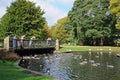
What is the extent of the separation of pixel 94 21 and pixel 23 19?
21.3m

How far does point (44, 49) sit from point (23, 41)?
796 centimetres

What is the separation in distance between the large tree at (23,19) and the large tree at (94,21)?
16328 millimetres

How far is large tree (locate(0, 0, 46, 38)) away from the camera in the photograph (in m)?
74.8

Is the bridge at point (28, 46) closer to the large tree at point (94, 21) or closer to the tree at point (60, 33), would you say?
the large tree at point (94, 21)

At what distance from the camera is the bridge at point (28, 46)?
42.5 m

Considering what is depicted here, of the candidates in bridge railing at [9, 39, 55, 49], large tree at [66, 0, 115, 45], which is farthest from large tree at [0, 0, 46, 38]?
bridge railing at [9, 39, 55, 49]

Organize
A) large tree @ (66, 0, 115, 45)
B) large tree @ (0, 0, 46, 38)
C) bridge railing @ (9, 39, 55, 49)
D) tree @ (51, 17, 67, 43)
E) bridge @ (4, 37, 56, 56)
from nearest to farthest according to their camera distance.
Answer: bridge @ (4, 37, 56, 56) → bridge railing @ (9, 39, 55, 49) → large tree @ (0, 0, 46, 38) → large tree @ (66, 0, 115, 45) → tree @ (51, 17, 67, 43)

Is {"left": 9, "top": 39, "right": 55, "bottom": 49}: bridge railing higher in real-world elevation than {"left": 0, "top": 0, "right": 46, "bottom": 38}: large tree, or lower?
lower

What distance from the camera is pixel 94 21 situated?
8688cm

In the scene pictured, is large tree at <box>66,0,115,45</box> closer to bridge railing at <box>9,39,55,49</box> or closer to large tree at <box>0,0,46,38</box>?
large tree at <box>0,0,46,38</box>

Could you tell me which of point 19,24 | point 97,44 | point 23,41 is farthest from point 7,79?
point 97,44

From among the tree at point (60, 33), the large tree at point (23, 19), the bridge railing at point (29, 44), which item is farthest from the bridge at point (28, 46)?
the tree at point (60, 33)

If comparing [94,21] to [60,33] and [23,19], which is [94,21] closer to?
[23,19]

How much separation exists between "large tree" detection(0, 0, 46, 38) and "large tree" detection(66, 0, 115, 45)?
16.3 metres
